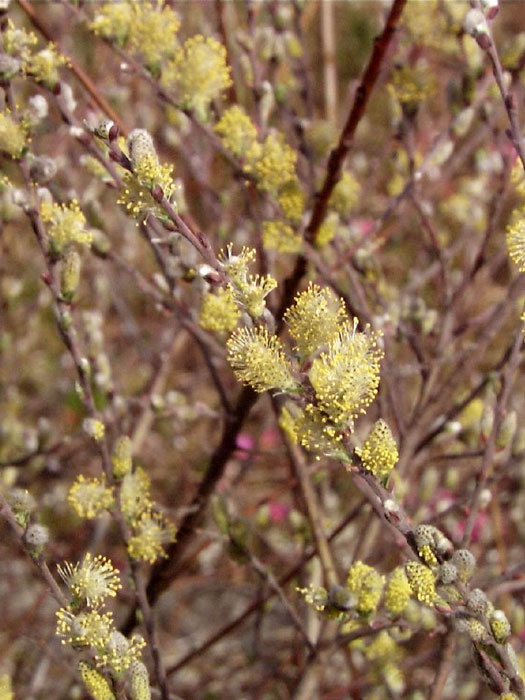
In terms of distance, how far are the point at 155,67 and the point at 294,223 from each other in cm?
27

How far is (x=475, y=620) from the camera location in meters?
0.79

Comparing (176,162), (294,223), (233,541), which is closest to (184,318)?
(294,223)

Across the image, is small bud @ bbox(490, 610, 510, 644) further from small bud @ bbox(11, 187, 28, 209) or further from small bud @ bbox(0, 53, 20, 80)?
small bud @ bbox(0, 53, 20, 80)

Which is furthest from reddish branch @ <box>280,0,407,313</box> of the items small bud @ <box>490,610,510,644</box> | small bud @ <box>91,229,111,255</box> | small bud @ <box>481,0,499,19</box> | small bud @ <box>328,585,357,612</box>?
small bud @ <box>490,610,510,644</box>

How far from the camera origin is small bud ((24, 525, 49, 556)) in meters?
0.84

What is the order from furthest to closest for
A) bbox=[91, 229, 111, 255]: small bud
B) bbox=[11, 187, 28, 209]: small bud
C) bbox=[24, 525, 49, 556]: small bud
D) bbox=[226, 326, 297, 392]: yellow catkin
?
1. bbox=[91, 229, 111, 255]: small bud
2. bbox=[11, 187, 28, 209]: small bud
3. bbox=[24, 525, 49, 556]: small bud
4. bbox=[226, 326, 297, 392]: yellow catkin

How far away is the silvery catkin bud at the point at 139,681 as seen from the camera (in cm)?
80

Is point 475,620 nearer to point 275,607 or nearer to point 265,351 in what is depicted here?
point 265,351

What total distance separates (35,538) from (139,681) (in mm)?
175

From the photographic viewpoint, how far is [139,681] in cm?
80

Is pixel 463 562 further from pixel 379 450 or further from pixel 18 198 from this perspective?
pixel 18 198

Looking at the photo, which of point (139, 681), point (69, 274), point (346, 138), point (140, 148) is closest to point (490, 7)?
point (346, 138)

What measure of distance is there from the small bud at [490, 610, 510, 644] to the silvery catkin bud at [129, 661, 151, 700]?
335 mm

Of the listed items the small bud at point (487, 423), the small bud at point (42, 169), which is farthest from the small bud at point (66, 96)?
the small bud at point (487, 423)
